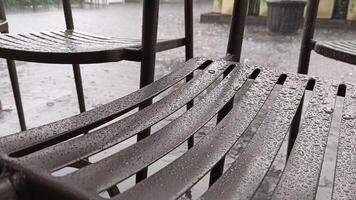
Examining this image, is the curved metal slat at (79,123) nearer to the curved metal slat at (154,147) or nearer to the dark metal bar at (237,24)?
the curved metal slat at (154,147)

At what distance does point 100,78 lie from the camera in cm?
259

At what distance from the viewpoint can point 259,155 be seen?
49 cm

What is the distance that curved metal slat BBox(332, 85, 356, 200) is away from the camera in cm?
42

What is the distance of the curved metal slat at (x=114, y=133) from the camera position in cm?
42

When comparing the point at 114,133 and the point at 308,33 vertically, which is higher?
the point at 308,33

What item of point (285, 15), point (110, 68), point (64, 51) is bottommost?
point (110, 68)

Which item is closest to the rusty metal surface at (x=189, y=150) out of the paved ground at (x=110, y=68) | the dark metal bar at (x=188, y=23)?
the dark metal bar at (x=188, y=23)

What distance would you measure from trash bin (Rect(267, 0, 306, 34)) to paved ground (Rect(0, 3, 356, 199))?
185mm

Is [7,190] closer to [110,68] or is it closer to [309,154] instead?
[309,154]

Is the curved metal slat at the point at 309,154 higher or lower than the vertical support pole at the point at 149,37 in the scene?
lower

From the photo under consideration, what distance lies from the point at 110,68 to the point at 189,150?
2427 millimetres

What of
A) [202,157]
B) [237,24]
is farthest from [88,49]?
[202,157]

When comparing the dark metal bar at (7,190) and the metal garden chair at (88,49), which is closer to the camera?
the dark metal bar at (7,190)

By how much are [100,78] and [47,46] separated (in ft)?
5.64
